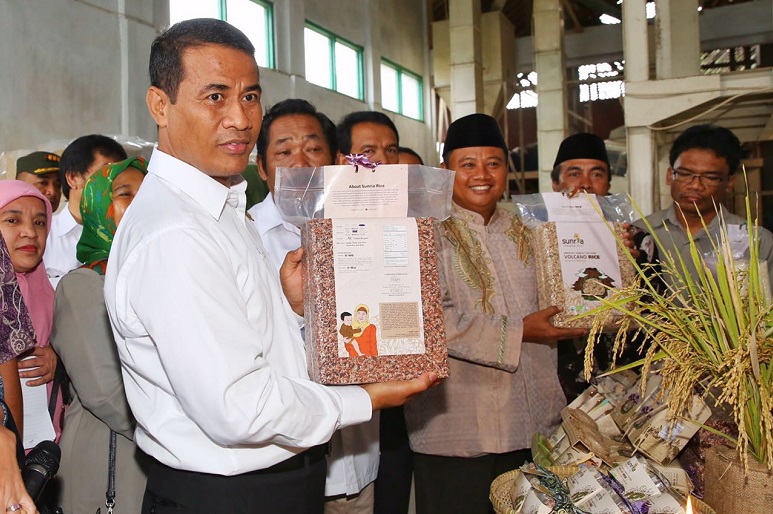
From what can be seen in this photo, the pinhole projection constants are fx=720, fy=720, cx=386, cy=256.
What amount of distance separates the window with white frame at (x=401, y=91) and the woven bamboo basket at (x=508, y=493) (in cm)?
972

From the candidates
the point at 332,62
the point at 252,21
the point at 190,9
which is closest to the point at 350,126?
the point at 190,9

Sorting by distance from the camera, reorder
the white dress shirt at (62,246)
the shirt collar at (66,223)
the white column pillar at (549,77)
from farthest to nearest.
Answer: the white column pillar at (549,77), the shirt collar at (66,223), the white dress shirt at (62,246)

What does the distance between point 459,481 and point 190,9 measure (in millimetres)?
6303

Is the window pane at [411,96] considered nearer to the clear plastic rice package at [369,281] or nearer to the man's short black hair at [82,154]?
the man's short black hair at [82,154]

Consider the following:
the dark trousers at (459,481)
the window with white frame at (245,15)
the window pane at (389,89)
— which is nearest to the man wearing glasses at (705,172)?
the dark trousers at (459,481)

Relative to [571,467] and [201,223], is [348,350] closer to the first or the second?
[201,223]

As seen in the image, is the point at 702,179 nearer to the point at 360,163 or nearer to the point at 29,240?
the point at 360,163

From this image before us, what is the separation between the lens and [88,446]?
5.60ft

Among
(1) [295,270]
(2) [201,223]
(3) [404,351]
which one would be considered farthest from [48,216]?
(3) [404,351]

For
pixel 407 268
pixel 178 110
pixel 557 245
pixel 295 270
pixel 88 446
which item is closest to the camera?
pixel 178 110

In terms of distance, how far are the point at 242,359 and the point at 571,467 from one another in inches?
29.0

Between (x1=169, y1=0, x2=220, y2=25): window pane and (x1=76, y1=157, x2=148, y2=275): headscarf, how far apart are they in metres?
5.12

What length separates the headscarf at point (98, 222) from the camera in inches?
74.3

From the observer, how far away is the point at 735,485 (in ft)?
4.04
